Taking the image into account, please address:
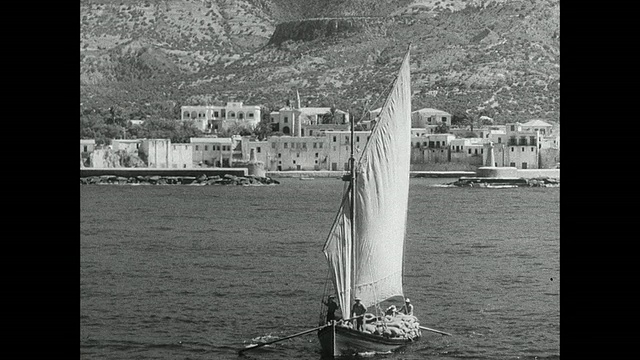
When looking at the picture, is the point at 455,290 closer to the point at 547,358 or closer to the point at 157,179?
the point at 547,358

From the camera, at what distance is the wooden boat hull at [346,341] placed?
49.2ft

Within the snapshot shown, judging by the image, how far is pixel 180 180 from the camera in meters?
61.8

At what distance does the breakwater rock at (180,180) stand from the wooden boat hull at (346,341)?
43501mm

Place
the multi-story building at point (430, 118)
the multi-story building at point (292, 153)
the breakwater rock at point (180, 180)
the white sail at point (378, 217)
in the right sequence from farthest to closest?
the multi-story building at point (430, 118) < the multi-story building at point (292, 153) < the breakwater rock at point (180, 180) < the white sail at point (378, 217)

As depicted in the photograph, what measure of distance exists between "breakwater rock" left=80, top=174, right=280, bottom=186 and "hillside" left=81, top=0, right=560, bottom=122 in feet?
64.3

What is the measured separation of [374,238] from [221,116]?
64968 millimetres

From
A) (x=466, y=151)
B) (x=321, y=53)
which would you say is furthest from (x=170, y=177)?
(x=321, y=53)

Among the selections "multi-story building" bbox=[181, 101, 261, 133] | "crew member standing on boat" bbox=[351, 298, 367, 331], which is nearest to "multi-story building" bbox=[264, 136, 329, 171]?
"multi-story building" bbox=[181, 101, 261, 133]

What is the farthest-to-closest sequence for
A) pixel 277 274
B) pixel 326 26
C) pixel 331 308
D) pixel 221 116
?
pixel 326 26 → pixel 221 116 → pixel 277 274 → pixel 331 308

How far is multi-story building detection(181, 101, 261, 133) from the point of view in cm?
7762

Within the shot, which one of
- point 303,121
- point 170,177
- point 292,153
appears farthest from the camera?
point 303,121

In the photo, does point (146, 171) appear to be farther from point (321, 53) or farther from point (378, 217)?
point (378, 217)

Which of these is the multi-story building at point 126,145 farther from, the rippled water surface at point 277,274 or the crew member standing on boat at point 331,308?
the crew member standing on boat at point 331,308

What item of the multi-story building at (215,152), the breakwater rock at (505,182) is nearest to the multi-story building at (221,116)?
the multi-story building at (215,152)
